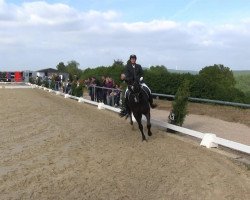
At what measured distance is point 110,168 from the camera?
333 inches

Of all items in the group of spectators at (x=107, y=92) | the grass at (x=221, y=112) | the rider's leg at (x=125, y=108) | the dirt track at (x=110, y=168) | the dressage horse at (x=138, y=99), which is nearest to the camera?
the dirt track at (x=110, y=168)

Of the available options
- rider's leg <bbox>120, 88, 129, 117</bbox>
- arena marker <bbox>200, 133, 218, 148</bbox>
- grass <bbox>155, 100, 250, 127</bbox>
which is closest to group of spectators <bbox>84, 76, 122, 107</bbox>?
grass <bbox>155, 100, 250, 127</bbox>

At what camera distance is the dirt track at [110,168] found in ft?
22.6

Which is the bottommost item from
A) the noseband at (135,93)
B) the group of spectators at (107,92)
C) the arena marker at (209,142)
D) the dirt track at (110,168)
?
the dirt track at (110,168)

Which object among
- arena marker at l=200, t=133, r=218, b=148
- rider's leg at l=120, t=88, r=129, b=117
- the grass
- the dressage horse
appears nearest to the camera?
arena marker at l=200, t=133, r=218, b=148

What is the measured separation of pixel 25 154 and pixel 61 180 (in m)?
2.58

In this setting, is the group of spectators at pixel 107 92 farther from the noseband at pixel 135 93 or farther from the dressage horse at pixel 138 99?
the noseband at pixel 135 93

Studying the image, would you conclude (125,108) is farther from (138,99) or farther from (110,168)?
(110,168)

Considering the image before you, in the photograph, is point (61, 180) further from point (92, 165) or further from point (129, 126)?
point (129, 126)

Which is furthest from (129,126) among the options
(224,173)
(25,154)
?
(224,173)

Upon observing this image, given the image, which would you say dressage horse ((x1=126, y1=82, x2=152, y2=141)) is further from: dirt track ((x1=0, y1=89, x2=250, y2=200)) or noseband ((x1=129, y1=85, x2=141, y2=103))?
dirt track ((x1=0, y1=89, x2=250, y2=200))

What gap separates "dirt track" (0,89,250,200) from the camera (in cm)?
690

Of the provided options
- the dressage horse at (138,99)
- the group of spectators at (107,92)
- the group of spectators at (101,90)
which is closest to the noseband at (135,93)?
the dressage horse at (138,99)

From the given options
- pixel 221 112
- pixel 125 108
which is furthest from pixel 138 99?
pixel 221 112
